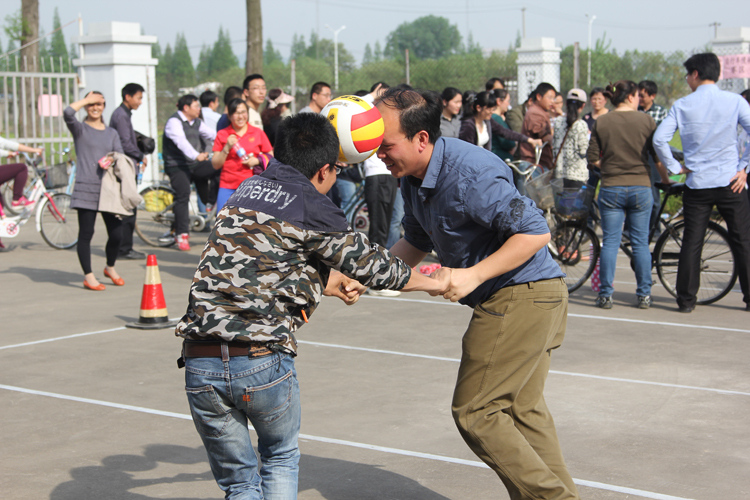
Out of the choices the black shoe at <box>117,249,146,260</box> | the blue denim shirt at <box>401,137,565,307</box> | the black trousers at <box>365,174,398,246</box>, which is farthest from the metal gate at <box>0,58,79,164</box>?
the blue denim shirt at <box>401,137,565,307</box>

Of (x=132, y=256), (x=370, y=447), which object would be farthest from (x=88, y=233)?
(x=370, y=447)

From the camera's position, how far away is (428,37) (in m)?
159

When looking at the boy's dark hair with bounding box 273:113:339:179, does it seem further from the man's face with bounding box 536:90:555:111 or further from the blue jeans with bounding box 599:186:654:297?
the man's face with bounding box 536:90:555:111

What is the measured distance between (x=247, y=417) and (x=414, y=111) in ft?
4.62

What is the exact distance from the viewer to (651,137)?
798cm

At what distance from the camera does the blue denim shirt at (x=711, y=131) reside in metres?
7.48

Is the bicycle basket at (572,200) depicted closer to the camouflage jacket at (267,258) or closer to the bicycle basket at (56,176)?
the camouflage jacket at (267,258)

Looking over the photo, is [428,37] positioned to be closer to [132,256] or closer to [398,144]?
[132,256]

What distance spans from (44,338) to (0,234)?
5.12 metres

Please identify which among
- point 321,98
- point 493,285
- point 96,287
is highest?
point 321,98

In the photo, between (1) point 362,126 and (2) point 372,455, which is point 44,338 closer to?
(2) point 372,455

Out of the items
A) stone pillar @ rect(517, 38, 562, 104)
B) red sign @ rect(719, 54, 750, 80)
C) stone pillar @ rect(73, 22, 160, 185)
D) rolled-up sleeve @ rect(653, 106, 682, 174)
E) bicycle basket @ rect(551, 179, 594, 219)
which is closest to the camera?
rolled-up sleeve @ rect(653, 106, 682, 174)

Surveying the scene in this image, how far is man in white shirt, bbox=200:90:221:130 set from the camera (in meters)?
13.6

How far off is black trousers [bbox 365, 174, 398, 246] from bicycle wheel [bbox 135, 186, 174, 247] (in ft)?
14.3
